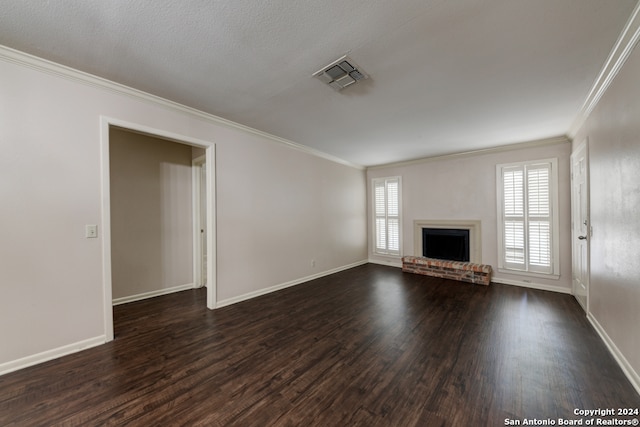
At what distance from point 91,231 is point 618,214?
4.64m

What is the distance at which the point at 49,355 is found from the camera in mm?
2102

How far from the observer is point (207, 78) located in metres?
2.32

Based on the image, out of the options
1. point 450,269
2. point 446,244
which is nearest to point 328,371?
point 450,269

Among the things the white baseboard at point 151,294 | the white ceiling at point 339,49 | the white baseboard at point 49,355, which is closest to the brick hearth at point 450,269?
the white ceiling at point 339,49

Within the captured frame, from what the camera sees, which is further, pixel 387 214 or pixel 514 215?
pixel 387 214

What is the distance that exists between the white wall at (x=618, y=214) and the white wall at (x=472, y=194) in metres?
1.55

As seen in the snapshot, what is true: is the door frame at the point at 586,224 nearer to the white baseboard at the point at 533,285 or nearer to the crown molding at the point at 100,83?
the white baseboard at the point at 533,285

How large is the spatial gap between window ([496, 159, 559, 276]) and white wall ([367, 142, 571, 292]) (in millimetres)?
100

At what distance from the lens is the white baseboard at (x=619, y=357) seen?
175 centimetres

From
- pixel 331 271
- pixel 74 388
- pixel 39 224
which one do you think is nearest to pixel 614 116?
pixel 331 271

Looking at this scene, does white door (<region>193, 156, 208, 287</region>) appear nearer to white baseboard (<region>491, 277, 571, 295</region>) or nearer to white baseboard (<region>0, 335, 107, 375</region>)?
white baseboard (<region>0, 335, 107, 375</region>)

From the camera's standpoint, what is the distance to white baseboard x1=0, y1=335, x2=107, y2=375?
6.36ft

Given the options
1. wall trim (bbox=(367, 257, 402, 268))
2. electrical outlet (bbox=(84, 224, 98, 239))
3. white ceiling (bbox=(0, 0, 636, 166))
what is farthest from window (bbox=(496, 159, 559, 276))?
electrical outlet (bbox=(84, 224, 98, 239))

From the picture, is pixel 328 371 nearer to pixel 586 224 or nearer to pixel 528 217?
pixel 586 224
